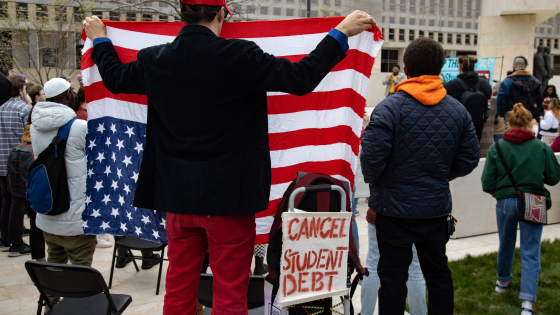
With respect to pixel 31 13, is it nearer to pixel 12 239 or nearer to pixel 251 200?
pixel 12 239

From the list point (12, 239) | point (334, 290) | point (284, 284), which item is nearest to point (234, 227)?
point (284, 284)

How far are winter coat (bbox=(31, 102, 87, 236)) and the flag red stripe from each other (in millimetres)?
1531

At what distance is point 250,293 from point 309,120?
1.29 m

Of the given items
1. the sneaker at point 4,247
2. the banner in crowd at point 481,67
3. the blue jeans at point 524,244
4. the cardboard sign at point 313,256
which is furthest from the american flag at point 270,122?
the banner in crowd at point 481,67

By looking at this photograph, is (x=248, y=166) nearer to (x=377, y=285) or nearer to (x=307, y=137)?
(x=307, y=137)

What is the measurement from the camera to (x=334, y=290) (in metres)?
2.51

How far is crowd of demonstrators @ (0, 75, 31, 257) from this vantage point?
5676mm

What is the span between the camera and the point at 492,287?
4.62 meters

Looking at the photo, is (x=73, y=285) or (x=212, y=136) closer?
(x=212, y=136)

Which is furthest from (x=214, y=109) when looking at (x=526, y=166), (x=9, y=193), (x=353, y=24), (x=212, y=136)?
(x=9, y=193)

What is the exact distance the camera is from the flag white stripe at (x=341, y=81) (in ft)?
10.0

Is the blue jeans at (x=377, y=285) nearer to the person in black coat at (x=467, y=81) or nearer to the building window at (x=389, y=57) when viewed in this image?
the person in black coat at (x=467, y=81)

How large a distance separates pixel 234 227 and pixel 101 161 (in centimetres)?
150

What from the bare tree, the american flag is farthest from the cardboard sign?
the bare tree
